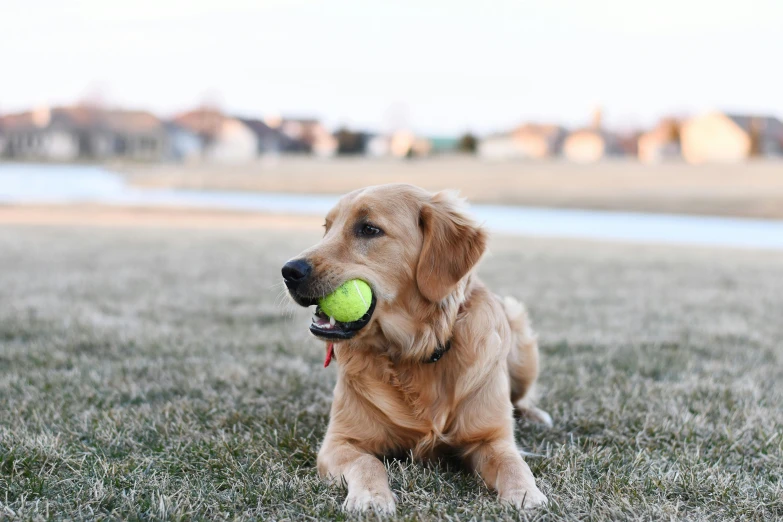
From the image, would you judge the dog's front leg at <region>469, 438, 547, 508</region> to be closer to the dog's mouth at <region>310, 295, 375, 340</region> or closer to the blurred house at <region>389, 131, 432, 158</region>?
the dog's mouth at <region>310, 295, 375, 340</region>

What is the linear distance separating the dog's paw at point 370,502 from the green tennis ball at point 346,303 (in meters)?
0.68

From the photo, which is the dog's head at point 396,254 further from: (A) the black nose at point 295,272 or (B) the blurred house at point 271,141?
(B) the blurred house at point 271,141

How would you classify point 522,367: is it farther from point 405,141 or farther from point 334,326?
point 405,141

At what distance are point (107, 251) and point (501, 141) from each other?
234 ft

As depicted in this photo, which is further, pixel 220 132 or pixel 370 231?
pixel 220 132

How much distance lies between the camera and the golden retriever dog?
2.81 metres

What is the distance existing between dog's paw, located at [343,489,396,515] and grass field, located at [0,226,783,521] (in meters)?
0.06

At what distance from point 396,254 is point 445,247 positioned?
0.71ft

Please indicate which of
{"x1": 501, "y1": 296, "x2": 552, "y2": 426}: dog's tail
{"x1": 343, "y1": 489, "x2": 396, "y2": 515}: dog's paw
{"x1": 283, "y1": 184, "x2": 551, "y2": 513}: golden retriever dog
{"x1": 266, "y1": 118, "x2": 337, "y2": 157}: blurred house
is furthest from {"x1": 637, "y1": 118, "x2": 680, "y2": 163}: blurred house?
{"x1": 343, "y1": 489, "x2": 396, "y2": 515}: dog's paw

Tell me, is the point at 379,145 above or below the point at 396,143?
below

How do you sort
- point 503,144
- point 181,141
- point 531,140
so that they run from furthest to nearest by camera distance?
point 531,140 → point 503,144 → point 181,141

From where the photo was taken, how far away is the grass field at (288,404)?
8.25ft

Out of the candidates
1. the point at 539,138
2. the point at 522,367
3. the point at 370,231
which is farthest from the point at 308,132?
the point at 370,231

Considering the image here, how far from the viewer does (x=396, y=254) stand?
2949mm
